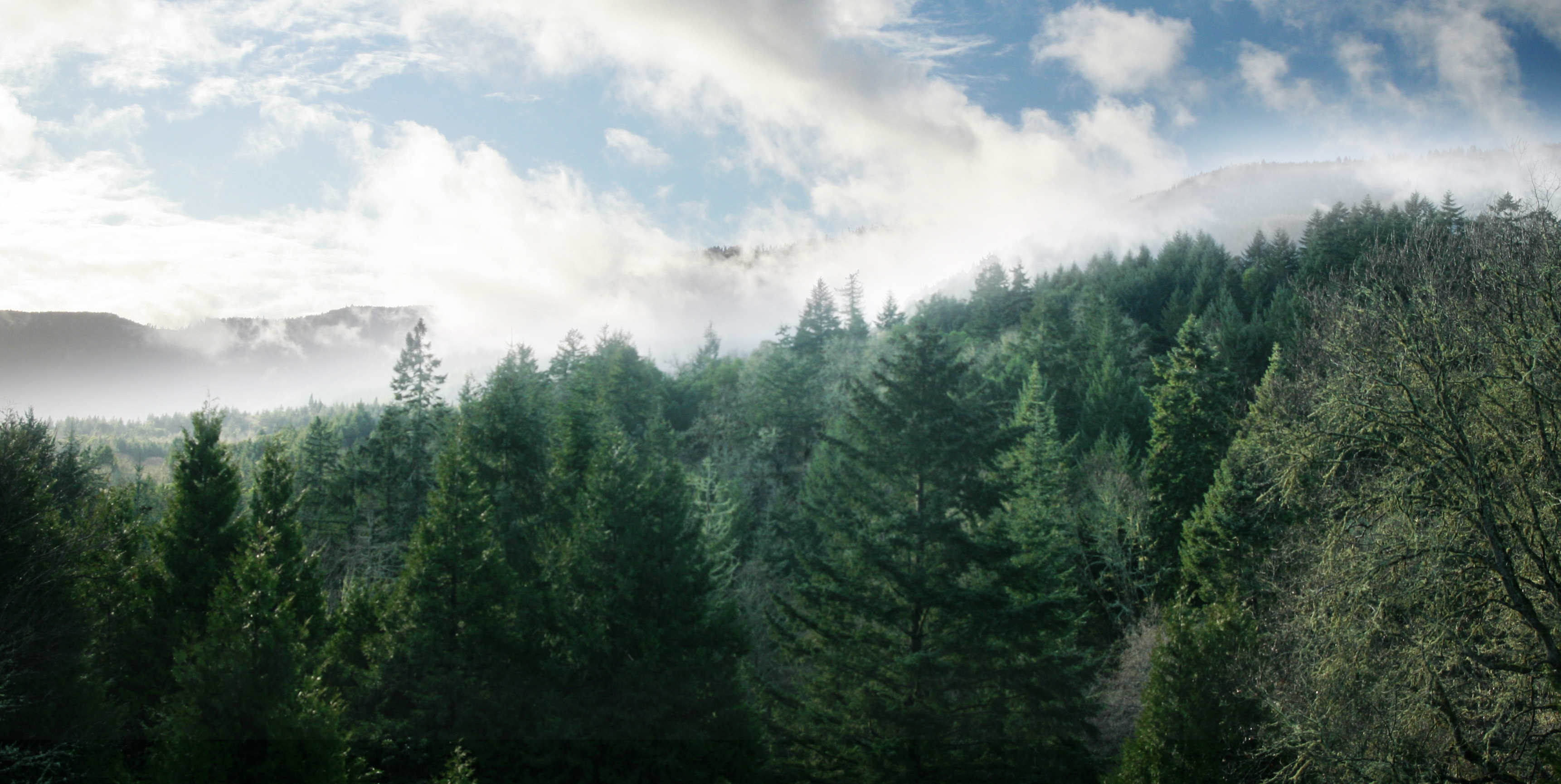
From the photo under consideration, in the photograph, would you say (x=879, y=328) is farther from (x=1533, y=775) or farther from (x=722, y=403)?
(x=1533, y=775)

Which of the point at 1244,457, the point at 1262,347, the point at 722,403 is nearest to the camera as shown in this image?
the point at 1244,457

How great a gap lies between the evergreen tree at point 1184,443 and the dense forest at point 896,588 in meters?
0.14

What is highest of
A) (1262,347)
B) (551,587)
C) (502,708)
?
(1262,347)

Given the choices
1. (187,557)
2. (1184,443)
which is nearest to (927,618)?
(187,557)

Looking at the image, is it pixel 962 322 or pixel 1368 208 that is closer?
pixel 1368 208

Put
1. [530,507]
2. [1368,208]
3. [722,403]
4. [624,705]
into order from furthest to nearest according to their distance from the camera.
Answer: [1368,208] < [722,403] < [530,507] < [624,705]

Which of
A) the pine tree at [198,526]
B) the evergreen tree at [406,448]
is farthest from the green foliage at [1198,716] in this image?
the evergreen tree at [406,448]

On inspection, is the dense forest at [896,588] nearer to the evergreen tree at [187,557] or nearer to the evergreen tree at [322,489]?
the evergreen tree at [187,557]

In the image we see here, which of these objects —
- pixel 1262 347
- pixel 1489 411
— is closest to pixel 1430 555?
pixel 1489 411

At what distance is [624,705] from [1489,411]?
18162 mm

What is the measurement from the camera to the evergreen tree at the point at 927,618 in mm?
18766

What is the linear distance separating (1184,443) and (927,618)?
20.2 meters

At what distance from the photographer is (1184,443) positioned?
113 feet

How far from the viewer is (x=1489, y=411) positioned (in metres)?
13.2
